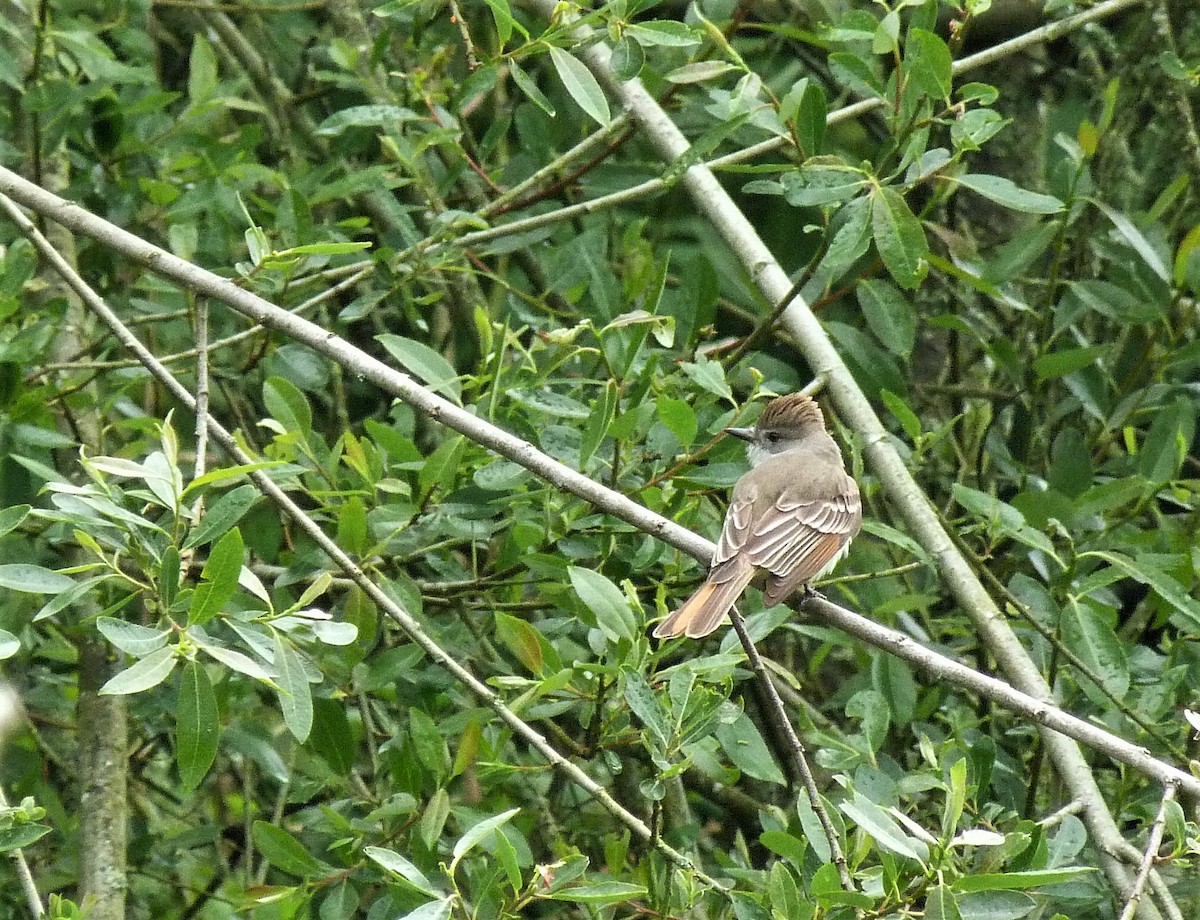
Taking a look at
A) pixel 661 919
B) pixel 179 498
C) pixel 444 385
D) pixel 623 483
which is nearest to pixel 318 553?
pixel 444 385

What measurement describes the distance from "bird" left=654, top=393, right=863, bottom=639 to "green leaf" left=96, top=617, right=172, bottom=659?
118 centimetres

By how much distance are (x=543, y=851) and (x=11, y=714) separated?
161 cm

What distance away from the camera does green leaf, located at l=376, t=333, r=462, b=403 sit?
392 cm

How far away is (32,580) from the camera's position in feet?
9.34

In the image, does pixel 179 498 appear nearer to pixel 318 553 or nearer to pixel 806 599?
pixel 318 553

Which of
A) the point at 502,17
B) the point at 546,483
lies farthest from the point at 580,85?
the point at 546,483

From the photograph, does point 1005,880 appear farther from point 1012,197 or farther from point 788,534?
point 1012,197

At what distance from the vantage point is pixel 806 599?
3.87 m

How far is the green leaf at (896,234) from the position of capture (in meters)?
3.74

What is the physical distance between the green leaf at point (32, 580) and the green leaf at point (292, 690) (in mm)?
400

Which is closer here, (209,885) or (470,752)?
(470,752)

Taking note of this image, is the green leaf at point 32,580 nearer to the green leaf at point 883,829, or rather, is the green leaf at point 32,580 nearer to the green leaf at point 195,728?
the green leaf at point 195,728

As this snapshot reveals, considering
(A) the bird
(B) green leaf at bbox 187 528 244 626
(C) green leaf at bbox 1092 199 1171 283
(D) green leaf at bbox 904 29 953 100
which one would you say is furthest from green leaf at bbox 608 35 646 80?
(C) green leaf at bbox 1092 199 1171 283

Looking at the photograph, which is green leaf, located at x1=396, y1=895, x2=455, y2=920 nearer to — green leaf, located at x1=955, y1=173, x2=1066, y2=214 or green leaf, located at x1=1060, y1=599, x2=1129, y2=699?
green leaf, located at x1=1060, y1=599, x2=1129, y2=699
